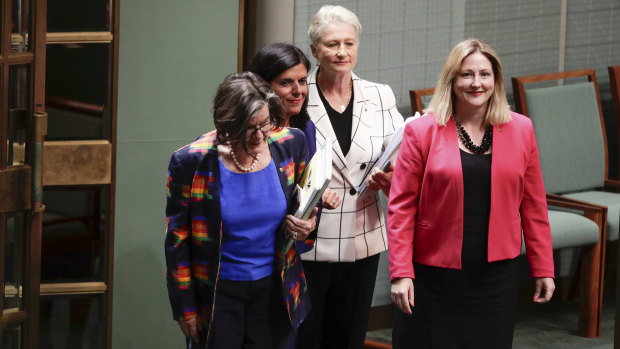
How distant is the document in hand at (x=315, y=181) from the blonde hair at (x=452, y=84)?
0.48 metres

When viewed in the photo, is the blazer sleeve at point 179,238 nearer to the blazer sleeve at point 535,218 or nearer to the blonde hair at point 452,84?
the blonde hair at point 452,84

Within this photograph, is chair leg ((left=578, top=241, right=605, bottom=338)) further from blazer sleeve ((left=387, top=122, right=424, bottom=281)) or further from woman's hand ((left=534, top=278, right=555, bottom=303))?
blazer sleeve ((left=387, top=122, right=424, bottom=281))

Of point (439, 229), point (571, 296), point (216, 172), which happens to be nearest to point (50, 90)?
point (216, 172)

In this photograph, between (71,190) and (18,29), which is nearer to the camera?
(18,29)

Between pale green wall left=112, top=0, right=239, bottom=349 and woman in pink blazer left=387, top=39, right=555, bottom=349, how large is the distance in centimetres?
119

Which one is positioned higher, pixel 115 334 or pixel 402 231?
pixel 402 231

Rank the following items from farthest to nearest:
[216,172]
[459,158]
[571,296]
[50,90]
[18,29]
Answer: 1. [571,296]
2. [50,90]
3. [18,29]
4. [459,158]
5. [216,172]

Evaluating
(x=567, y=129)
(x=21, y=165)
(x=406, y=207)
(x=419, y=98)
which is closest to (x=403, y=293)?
(x=406, y=207)

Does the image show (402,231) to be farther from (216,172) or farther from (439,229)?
(216,172)

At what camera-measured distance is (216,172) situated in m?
2.73

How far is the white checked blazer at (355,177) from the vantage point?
3.35 meters

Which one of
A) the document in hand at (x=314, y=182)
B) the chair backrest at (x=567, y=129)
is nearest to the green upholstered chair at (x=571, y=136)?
the chair backrest at (x=567, y=129)

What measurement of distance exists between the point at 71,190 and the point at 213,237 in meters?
1.30

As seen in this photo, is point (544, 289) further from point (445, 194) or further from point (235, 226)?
point (235, 226)
